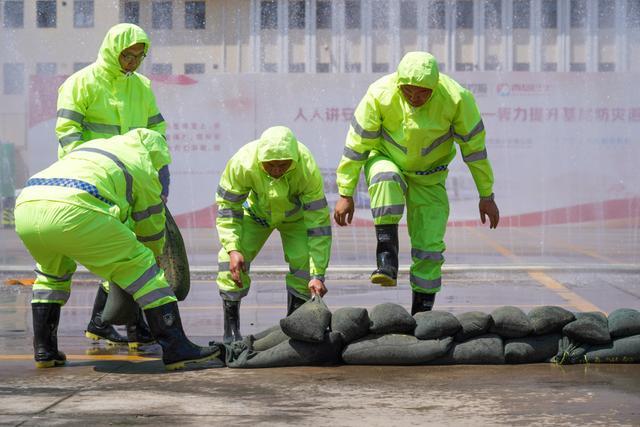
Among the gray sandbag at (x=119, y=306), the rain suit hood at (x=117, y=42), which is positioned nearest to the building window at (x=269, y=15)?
the rain suit hood at (x=117, y=42)

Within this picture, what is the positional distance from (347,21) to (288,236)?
834cm

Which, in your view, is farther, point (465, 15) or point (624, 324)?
point (465, 15)

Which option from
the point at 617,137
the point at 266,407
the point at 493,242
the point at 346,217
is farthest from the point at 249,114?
the point at 266,407

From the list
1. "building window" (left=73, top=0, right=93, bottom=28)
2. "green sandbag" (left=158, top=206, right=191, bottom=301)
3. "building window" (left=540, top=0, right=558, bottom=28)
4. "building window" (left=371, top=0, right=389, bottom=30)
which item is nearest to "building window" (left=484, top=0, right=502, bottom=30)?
"building window" (left=540, top=0, right=558, bottom=28)

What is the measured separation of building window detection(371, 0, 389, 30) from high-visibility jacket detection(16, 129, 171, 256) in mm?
9103

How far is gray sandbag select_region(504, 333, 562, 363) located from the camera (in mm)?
6352

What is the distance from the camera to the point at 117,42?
7461 millimetres

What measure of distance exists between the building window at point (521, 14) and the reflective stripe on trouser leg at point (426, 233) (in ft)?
30.5

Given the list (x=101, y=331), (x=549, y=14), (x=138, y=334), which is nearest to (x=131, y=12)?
(x=549, y=14)

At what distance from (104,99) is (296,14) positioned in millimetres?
8354

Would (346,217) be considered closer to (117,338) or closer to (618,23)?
(117,338)

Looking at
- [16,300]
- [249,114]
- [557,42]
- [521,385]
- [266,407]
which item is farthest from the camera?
[557,42]

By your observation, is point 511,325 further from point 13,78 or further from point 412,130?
point 13,78

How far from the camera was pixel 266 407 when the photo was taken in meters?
5.27
